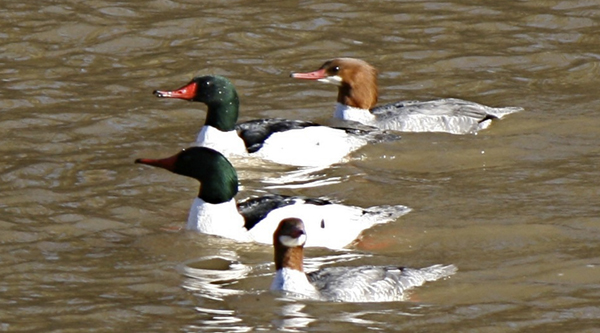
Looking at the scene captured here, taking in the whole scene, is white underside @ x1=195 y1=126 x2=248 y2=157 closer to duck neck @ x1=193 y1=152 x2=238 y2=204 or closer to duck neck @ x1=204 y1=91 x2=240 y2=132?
duck neck @ x1=204 y1=91 x2=240 y2=132

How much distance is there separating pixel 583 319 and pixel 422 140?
493cm

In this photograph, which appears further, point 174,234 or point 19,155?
point 19,155

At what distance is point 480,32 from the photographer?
48.9 feet

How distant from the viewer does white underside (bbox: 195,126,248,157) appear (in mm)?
12070

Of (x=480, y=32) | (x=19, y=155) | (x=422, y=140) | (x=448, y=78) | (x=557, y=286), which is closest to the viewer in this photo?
(x=557, y=286)

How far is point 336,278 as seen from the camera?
834cm

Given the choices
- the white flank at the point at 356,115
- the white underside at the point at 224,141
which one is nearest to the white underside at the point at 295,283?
the white underside at the point at 224,141

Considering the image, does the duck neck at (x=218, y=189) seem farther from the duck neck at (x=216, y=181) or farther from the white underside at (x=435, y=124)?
the white underside at (x=435, y=124)

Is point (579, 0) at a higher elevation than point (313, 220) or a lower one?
higher

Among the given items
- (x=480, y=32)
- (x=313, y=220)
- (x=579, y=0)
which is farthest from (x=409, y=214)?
(x=579, y=0)

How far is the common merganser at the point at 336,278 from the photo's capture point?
8180 millimetres

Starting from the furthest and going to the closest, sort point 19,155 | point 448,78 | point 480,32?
point 480,32
point 448,78
point 19,155

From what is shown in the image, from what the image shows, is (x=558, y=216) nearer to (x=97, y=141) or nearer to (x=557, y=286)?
(x=557, y=286)

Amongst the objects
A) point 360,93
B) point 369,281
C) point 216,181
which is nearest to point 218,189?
point 216,181
